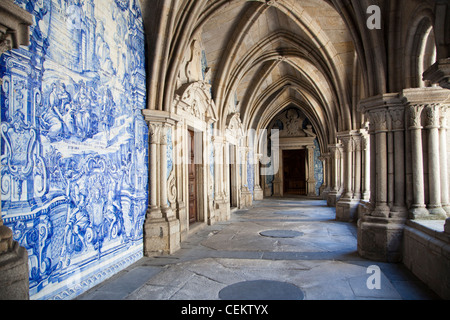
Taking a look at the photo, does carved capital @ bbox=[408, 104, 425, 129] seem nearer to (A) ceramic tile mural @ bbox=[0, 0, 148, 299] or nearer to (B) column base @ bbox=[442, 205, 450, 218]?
(B) column base @ bbox=[442, 205, 450, 218]

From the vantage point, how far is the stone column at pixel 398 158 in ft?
15.1

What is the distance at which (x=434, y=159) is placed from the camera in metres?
4.36

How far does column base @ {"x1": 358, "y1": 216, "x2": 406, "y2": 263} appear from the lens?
4.43m

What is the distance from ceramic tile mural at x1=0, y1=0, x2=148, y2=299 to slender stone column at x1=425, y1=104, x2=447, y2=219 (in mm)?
4036

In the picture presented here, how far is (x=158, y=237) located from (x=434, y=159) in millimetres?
4030

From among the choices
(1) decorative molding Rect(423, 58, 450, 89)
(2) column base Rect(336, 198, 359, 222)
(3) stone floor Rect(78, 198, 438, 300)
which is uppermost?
(1) decorative molding Rect(423, 58, 450, 89)

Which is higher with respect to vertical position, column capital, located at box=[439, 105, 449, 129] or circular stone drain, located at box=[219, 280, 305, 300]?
column capital, located at box=[439, 105, 449, 129]

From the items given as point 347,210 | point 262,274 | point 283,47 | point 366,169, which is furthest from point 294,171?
point 262,274

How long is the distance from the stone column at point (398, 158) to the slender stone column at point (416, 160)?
0.14 m

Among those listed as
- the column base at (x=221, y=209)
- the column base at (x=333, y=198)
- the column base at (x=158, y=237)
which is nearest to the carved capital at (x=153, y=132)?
the column base at (x=158, y=237)

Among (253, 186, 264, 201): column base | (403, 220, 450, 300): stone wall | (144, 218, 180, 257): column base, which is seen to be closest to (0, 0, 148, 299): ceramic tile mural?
(144, 218, 180, 257): column base

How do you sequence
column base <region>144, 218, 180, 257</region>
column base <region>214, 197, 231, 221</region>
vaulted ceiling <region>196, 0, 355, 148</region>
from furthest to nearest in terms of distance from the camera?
column base <region>214, 197, 231, 221</region>, vaulted ceiling <region>196, 0, 355, 148</region>, column base <region>144, 218, 180, 257</region>

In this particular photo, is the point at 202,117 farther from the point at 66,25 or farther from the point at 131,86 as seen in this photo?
the point at 66,25

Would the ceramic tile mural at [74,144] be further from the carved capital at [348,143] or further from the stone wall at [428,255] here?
the carved capital at [348,143]
